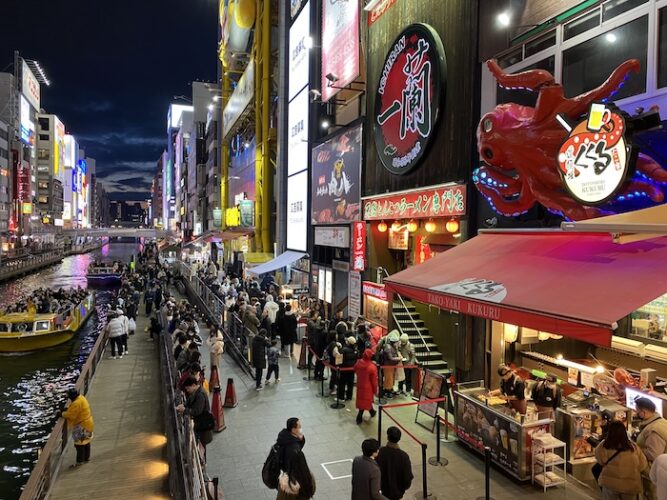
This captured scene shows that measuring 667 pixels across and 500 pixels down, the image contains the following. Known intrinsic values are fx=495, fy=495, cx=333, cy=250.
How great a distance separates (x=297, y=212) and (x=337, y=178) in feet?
22.9

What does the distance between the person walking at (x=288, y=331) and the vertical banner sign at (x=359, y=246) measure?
9.89 ft

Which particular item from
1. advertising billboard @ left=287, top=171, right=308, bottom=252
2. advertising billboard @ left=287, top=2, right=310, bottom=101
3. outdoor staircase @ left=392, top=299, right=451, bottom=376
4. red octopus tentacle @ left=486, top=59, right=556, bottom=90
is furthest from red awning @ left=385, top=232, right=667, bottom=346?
advertising billboard @ left=287, top=2, right=310, bottom=101

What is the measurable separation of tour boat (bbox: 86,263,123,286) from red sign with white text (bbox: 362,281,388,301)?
38428 millimetres

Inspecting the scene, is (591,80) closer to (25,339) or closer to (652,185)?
(652,185)

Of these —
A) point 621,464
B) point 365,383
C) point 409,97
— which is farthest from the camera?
point 409,97

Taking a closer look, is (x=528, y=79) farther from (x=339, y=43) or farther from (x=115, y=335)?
(x=115, y=335)

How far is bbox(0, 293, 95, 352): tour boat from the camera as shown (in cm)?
2383

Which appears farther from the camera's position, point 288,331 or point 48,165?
point 48,165

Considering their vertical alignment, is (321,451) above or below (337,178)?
below

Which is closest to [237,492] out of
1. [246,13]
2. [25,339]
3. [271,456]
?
[271,456]

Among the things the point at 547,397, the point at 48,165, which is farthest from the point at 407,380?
the point at 48,165

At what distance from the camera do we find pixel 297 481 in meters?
5.94

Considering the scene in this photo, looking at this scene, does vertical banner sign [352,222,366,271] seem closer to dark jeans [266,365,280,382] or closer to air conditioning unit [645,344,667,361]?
dark jeans [266,365,280,382]

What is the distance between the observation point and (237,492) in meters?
7.81
